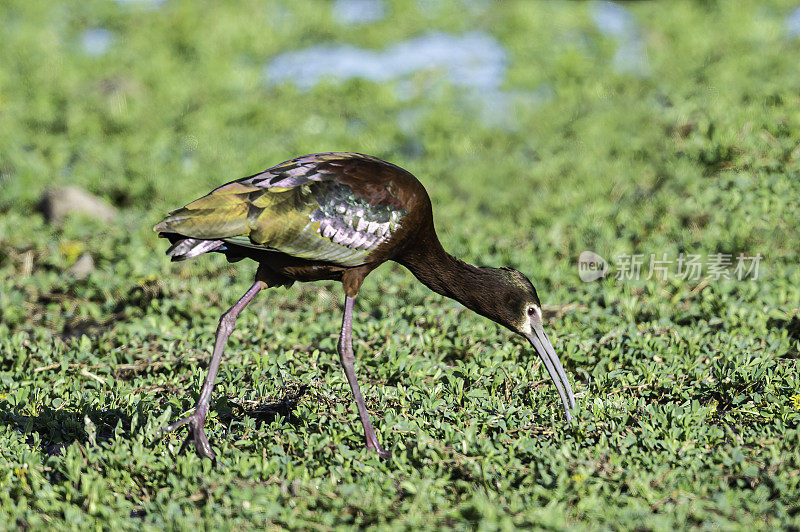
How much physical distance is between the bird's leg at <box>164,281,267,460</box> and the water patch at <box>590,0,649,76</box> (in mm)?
7728

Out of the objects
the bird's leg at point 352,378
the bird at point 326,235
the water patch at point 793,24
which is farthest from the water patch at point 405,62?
the bird's leg at point 352,378

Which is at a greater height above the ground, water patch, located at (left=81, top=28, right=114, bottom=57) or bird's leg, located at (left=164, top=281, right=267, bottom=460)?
water patch, located at (left=81, top=28, right=114, bottom=57)

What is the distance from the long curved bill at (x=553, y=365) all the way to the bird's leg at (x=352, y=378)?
951mm

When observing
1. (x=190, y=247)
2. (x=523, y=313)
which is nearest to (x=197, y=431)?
(x=190, y=247)

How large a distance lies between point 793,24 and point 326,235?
9.27 metres

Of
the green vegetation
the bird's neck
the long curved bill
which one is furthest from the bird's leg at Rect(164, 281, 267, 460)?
the long curved bill

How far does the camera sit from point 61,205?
7.48m

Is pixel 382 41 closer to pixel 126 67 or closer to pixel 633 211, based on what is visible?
pixel 126 67

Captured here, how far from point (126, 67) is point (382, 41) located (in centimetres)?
341

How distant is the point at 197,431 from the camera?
3852mm

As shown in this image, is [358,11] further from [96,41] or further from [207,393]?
[207,393]

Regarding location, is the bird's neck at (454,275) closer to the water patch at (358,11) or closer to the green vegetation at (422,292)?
the green vegetation at (422,292)

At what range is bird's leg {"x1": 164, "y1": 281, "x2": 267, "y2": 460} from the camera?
383 cm

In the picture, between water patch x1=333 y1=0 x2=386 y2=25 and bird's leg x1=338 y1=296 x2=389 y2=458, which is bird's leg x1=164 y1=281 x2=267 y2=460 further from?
water patch x1=333 y1=0 x2=386 y2=25
